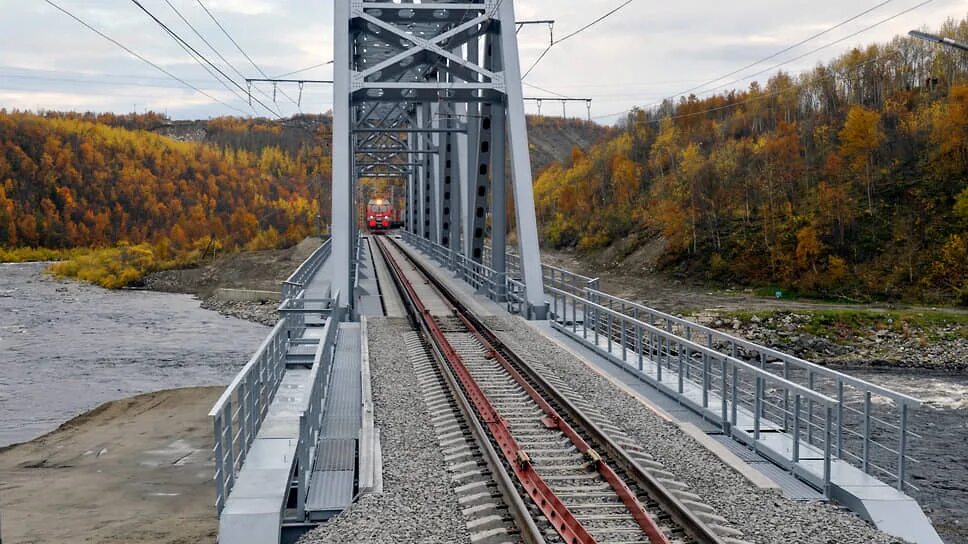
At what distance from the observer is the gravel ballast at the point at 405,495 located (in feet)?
22.4

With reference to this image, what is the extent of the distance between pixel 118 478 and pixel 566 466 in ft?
43.0

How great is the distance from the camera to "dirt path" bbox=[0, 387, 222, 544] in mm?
14336

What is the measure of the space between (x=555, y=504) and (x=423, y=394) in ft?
16.9

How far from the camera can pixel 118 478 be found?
60.1ft

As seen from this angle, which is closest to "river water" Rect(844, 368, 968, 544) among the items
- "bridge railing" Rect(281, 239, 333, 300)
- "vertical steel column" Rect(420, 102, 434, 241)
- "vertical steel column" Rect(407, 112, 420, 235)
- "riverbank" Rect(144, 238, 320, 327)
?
"bridge railing" Rect(281, 239, 333, 300)

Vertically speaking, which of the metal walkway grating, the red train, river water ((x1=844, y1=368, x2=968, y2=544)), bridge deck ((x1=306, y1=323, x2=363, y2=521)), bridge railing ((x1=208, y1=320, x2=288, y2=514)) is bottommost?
river water ((x1=844, y1=368, x2=968, y2=544))

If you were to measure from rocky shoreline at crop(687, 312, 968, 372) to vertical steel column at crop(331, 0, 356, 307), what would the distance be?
2146 centimetres

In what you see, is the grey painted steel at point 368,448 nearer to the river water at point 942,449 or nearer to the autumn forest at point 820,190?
the river water at point 942,449

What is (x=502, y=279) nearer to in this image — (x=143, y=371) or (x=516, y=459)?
(x=516, y=459)

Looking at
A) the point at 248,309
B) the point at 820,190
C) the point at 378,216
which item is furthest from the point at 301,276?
the point at 378,216

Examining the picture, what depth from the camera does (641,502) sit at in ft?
24.5

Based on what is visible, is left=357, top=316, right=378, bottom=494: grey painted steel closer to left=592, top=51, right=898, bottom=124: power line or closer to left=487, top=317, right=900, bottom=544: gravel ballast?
left=487, top=317, right=900, bottom=544: gravel ballast

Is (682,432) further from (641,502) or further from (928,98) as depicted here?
(928,98)

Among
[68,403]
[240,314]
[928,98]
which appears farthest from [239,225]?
[68,403]
